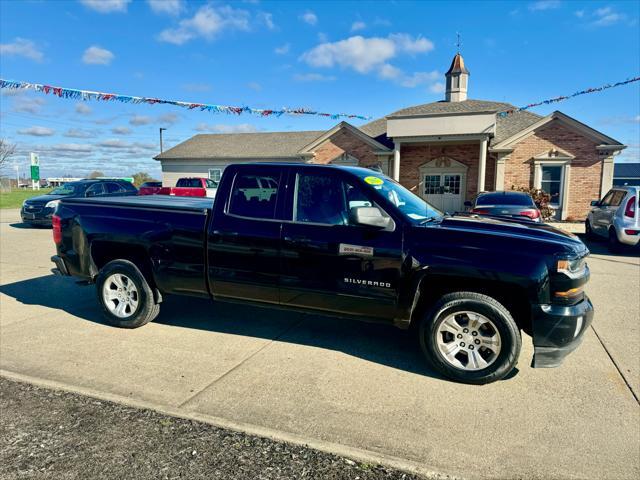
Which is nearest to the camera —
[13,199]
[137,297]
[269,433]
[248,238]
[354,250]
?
[269,433]

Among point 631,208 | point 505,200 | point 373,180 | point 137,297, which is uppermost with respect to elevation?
point 373,180

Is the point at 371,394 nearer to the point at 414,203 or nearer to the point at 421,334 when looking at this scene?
the point at 421,334

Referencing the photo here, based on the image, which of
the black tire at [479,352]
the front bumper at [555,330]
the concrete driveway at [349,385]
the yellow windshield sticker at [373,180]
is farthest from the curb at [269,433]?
the yellow windshield sticker at [373,180]

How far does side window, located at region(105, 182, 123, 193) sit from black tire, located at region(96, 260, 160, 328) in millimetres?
13067

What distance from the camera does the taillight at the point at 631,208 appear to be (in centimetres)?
1020

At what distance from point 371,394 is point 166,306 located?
3.55m

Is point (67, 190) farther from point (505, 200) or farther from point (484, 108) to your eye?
point (484, 108)

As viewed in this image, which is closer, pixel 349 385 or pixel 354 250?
pixel 349 385

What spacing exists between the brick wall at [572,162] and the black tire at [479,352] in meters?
18.1

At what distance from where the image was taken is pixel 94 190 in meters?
16.1

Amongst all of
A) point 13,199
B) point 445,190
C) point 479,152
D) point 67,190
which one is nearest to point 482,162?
point 479,152

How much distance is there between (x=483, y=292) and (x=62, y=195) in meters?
16.6

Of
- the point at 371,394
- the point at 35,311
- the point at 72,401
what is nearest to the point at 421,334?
the point at 371,394

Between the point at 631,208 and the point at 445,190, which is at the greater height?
the point at 445,190
